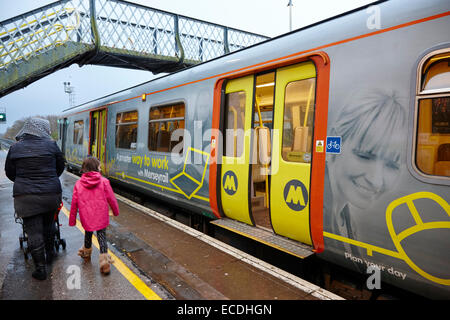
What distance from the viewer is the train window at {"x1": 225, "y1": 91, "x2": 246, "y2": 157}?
4227 millimetres

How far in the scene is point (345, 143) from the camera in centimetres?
278

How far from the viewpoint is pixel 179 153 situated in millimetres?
5277

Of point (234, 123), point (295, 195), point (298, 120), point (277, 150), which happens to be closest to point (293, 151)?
point (277, 150)

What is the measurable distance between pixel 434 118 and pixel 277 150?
1669 millimetres

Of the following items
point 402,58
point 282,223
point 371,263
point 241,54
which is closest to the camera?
point 402,58

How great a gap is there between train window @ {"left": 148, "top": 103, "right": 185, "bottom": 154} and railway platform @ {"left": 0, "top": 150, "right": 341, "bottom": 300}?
181 cm

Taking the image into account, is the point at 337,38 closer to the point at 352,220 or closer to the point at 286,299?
the point at 352,220

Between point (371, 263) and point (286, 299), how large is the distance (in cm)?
87

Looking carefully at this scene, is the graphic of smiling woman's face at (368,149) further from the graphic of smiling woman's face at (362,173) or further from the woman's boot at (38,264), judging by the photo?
the woman's boot at (38,264)

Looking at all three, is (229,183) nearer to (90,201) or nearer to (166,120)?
(90,201)

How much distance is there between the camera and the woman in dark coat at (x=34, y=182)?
3.12m

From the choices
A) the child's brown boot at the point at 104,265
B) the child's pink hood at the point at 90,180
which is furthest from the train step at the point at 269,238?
the child's pink hood at the point at 90,180
